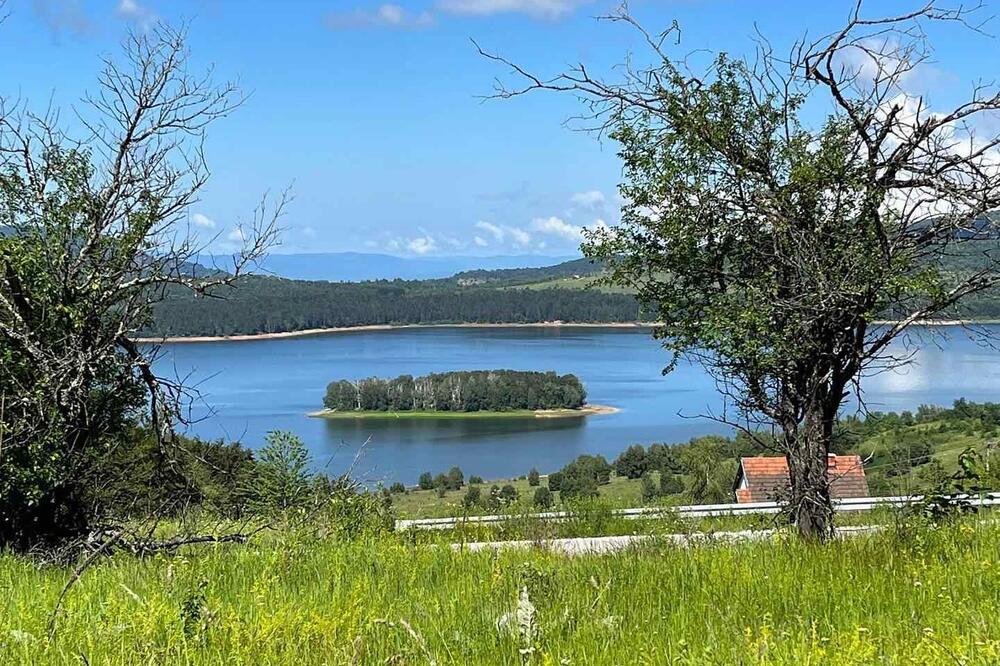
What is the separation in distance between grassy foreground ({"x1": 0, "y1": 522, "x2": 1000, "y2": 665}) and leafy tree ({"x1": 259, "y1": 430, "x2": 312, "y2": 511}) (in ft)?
11.0

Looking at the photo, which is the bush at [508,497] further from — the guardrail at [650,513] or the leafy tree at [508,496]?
the guardrail at [650,513]

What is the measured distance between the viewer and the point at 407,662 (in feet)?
8.85

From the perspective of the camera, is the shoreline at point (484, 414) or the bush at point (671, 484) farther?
the shoreline at point (484, 414)

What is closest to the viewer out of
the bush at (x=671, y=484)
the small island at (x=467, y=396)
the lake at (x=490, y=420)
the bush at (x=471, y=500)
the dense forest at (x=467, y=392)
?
the bush at (x=471, y=500)

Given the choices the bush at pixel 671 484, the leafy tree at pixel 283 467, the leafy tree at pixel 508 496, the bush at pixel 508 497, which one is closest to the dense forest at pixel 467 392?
the bush at pixel 671 484

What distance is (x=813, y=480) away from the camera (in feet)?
21.7

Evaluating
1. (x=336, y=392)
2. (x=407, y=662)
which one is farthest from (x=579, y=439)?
(x=407, y=662)

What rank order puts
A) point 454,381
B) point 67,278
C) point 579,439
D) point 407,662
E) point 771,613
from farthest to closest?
point 454,381
point 579,439
point 67,278
point 771,613
point 407,662

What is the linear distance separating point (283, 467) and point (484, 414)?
98204 millimetres

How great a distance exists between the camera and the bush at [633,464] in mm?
52669

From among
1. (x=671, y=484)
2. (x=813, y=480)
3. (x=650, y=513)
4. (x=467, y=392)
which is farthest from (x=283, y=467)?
(x=467, y=392)

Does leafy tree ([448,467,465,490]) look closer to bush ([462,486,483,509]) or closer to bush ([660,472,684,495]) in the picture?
bush ([660,472,684,495])

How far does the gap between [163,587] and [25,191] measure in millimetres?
5169

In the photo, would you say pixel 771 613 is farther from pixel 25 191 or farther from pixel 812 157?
pixel 25 191
